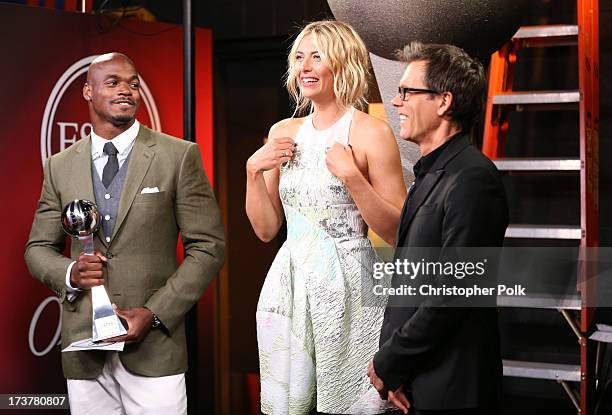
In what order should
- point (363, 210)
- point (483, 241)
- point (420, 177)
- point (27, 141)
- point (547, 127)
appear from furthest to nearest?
point (547, 127), point (27, 141), point (363, 210), point (420, 177), point (483, 241)

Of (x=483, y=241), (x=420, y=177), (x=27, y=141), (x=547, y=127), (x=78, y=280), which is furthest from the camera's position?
(x=547, y=127)

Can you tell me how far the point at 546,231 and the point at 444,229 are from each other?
54.5 inches

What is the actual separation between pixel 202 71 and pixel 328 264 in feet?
5.43

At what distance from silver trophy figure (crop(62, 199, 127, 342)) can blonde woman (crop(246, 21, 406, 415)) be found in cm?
44

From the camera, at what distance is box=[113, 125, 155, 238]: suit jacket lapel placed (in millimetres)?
2756

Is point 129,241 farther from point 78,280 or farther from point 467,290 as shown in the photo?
point 467,290

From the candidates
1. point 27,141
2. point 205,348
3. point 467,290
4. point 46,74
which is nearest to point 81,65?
point 46,74

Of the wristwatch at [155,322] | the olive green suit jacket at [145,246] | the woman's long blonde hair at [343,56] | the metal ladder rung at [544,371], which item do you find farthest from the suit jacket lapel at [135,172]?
the metal ladder rung at [544,371]

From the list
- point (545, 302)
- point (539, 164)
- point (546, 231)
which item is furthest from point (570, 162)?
point (545, 302)

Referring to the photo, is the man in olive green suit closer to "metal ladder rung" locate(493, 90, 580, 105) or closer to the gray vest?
the gray vest

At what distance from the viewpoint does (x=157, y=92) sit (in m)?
3.86

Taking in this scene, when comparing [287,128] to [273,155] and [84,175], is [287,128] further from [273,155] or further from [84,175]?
[84,175]

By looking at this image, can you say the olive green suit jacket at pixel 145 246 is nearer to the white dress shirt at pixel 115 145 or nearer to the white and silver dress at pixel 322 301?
the white dress shirt at pixel 115 145

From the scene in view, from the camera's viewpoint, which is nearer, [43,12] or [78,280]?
[78,280]
